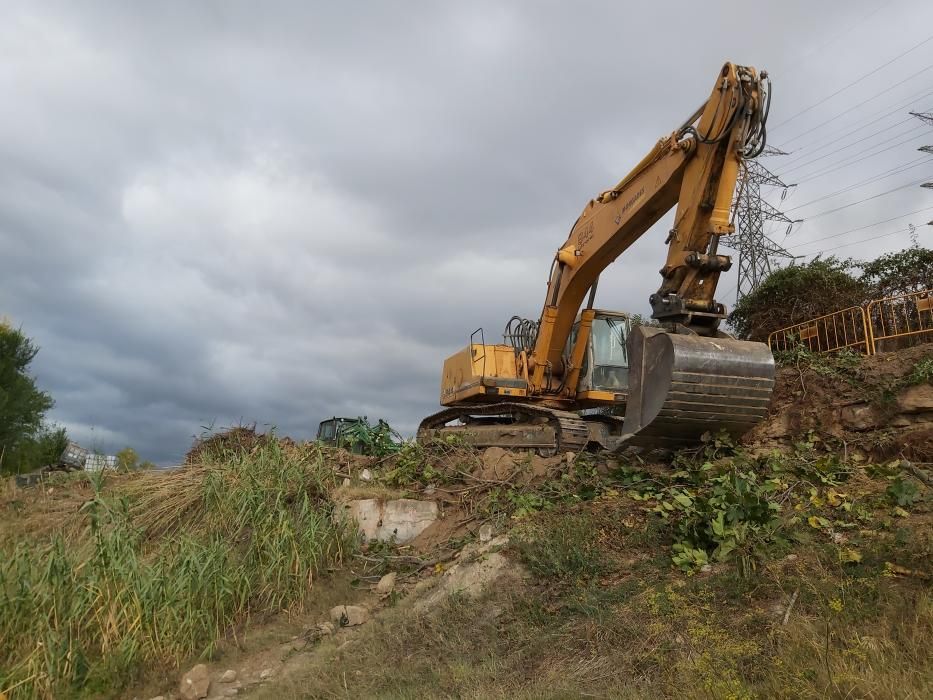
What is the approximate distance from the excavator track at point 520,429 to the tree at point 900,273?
27.6 ft

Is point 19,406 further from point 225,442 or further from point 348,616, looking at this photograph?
point 348,616

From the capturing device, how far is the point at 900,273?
1498 cm

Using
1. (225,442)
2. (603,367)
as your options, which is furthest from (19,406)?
(603,367)

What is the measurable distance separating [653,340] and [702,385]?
70cm

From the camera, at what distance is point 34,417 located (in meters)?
28.3

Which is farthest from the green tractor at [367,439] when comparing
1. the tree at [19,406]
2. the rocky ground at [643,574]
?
the tree at [19,406]

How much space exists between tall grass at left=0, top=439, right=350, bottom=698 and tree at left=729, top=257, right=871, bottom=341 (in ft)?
36.5

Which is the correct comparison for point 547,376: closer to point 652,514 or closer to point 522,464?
point 522,464

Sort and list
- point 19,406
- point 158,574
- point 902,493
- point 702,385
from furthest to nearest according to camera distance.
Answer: point 19,406
point 158,574
point 702,385
point 902,493

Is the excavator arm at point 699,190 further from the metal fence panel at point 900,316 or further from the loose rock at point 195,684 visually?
the loose rock at point 195,684

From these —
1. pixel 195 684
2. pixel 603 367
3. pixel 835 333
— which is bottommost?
pixel 195 684

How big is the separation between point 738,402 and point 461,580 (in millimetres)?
3062

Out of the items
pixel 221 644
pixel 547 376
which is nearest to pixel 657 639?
pixel 221 644

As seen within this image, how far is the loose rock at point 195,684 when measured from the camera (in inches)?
245
